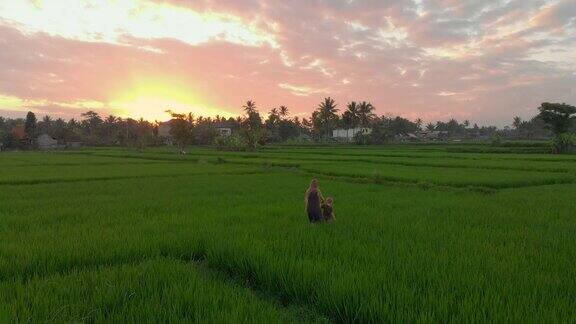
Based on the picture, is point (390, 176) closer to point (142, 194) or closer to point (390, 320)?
point (142, 194)

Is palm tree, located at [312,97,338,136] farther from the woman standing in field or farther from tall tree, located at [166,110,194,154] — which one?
the woman standing in field

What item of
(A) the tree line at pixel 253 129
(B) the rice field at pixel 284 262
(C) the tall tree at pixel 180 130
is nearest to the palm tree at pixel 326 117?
(A) the tree line at pixel 253 129

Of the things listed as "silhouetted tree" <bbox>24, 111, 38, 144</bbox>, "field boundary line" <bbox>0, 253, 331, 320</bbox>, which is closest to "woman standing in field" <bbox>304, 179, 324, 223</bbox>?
"field boundary line" <bbox>0, 253, 331, 320</bbox>

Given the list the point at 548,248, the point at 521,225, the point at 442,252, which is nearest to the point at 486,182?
the point at 521,225

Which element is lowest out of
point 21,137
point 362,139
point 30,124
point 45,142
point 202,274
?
point 202,274

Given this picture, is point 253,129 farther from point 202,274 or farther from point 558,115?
point 202,274

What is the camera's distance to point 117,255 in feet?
18.0

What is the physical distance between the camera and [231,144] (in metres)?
57.7

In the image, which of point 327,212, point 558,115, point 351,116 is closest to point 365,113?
point 351,116

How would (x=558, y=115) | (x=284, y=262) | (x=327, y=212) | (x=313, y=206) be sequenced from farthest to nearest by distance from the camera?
(x=558, y=115) < (x=327, y=212) < (x=313, y=206) < (x=284, y=262)

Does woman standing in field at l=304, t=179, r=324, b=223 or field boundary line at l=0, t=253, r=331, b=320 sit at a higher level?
woman standing in field at l=304, t=179, r=324, b=223

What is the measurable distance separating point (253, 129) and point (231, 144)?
5833mm

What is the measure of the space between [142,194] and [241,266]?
8.56 metres

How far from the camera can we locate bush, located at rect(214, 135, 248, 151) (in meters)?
55.7
